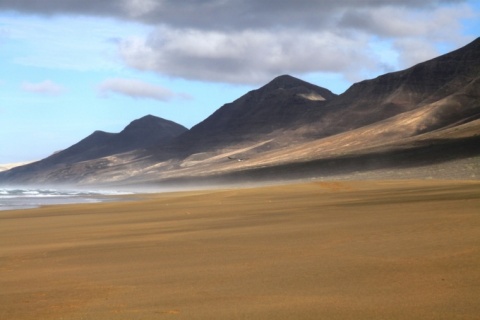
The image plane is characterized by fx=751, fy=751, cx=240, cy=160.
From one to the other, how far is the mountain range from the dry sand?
3130 cm

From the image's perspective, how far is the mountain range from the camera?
6506cm

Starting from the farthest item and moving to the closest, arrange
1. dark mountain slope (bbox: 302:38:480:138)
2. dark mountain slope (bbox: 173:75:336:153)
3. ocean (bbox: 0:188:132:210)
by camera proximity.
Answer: dark mountain slope (bbox: 173:75:336:153) < dark mountain slope (bbox: 302:38:480:138) < ocean (bbox: 0:188:132:210)

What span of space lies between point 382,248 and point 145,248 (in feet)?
14.1

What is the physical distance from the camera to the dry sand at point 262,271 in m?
7.40

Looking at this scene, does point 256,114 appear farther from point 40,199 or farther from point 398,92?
point 40,199

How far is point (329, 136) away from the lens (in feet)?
422

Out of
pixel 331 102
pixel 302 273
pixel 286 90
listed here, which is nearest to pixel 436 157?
pixel 302 273

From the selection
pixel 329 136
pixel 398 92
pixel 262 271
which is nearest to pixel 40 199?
pixel 262 271

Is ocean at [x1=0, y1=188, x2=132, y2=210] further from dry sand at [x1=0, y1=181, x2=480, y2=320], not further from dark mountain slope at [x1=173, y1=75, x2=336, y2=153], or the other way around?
dark mountain slope at [x1=173, y1=75, x2=336, y2=153]

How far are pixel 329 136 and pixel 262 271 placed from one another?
120 meters

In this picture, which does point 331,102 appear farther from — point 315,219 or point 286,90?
point 315,219

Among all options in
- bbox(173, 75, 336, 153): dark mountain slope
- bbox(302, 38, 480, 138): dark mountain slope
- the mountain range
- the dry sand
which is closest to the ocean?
the mountain range

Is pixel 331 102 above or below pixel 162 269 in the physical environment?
above

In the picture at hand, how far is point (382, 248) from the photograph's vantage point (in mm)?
10797
